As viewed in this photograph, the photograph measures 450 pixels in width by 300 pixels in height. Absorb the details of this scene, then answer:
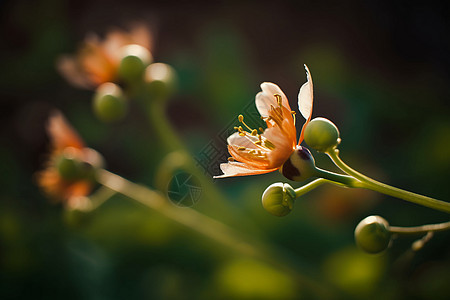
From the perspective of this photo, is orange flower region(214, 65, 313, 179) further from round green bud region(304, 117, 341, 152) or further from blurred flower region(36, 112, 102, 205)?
blurred flower region(36, 112, 102, 205)

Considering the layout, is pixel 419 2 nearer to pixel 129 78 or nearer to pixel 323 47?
pixel 323 47

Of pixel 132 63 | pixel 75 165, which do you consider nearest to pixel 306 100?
pixel 132 63

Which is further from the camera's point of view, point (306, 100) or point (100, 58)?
point (100, 58)

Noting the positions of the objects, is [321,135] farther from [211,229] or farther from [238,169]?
[211,229]

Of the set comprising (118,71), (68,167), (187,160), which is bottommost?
(68,167)

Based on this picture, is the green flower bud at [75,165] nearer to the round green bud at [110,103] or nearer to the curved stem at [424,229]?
the round green bud at [110,103]

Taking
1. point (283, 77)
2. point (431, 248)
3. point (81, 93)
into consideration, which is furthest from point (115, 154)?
point (431, 248)
